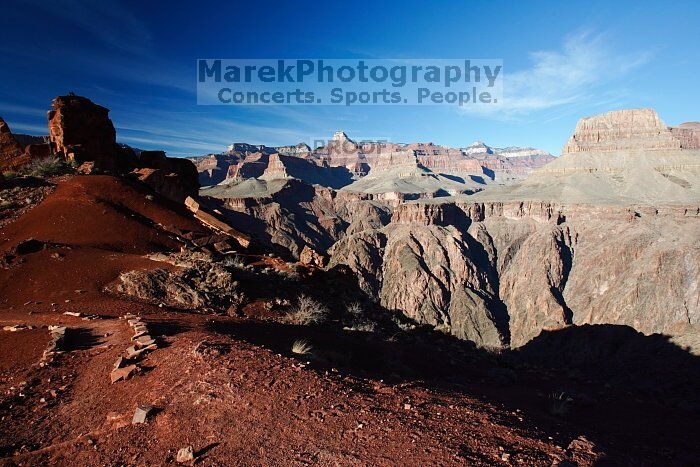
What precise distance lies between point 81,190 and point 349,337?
57.1 feet

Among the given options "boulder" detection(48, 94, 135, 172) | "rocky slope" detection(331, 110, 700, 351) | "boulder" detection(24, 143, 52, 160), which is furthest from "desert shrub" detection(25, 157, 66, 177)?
"rocky slope" detection(331, 110, 700, 351)

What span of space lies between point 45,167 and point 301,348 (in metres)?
23.8

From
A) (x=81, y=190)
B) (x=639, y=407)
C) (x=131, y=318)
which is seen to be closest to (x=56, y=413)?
(x=131, y=318)

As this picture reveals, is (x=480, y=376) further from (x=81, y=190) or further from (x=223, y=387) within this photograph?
(x=81, y=190)

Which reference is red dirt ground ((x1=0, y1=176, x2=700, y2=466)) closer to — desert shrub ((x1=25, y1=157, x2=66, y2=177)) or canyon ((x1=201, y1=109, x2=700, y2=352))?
desert shrub ((x1=25, y1=157, x2=66, y2=177))

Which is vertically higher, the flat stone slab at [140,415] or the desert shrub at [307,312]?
the flat stone slab at [140,415]

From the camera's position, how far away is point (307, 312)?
44.4 ft

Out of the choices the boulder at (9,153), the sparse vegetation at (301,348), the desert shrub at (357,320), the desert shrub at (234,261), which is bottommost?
the desert shrub at (357,320)

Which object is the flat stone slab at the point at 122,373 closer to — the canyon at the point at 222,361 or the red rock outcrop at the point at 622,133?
the canyon at the point at 222,361

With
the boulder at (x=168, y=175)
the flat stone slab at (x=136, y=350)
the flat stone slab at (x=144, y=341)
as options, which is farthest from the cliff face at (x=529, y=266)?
the flat stone slab at (x=136, y=350)

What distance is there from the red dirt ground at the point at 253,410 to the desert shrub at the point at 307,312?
1199 millimetres

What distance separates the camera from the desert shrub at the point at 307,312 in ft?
43.0

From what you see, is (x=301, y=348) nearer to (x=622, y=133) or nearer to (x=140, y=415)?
(x=140, y=415)

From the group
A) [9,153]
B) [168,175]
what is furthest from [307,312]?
[9,153]
